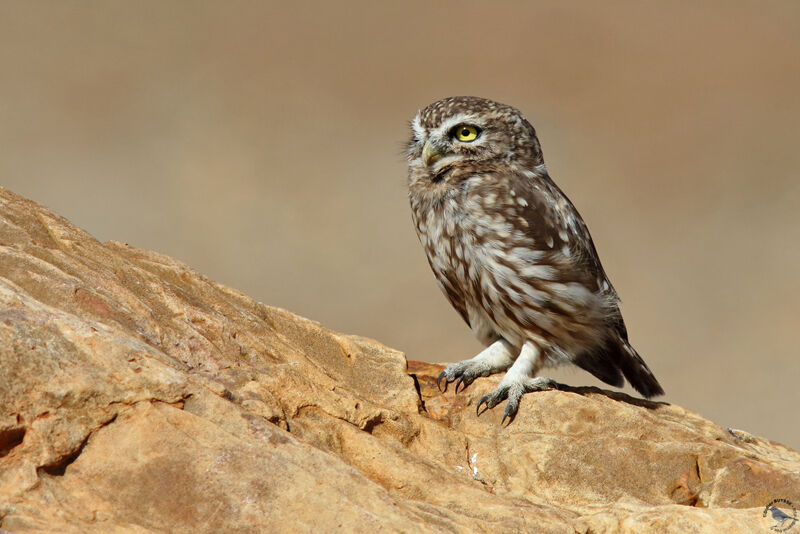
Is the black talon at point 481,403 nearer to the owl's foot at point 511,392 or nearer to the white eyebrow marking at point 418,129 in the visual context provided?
the owl's foot at point 511,392

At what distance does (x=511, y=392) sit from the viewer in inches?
148

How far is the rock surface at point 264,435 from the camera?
210 cm

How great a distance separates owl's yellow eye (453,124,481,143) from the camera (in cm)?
446

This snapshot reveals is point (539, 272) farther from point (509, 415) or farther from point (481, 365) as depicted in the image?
point (509, 415)

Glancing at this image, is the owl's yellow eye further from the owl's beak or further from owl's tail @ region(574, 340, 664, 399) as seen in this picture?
owl's tail @ region(574, 340, 664, 399)

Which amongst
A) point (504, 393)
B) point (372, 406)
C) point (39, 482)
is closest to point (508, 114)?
point (504, 393)

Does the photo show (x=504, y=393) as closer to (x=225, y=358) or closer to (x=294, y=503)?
(x=225, y=358)

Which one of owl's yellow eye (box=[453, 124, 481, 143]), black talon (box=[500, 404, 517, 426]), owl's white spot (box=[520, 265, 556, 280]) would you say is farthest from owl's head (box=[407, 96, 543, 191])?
black talon (box=[500, 404, 517, 426])

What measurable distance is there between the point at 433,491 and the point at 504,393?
125 centimetres

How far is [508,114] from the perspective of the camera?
4539mm

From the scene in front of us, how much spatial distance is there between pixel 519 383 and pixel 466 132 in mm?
1428

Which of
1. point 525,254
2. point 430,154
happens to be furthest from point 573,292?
point 430,154

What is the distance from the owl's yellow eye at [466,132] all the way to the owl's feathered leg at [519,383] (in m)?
1.14

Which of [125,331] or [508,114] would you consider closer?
[125,331]
